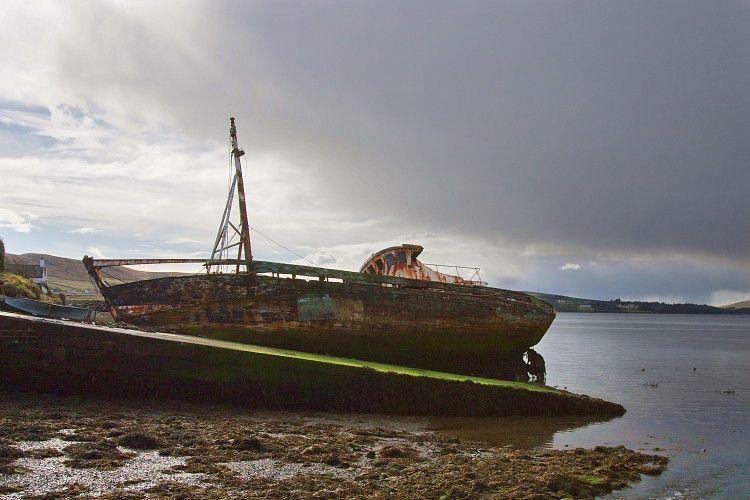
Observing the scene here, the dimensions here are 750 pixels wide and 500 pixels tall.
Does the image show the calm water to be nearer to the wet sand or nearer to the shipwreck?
the wet sand

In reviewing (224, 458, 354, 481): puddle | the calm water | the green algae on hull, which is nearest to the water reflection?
the calm water

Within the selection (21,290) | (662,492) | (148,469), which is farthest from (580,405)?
(21,290)

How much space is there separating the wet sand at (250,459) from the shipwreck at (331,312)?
5615 millimetres

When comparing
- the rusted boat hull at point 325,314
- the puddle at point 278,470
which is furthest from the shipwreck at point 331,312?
the puddle at point 278,470

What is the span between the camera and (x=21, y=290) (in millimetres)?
26906

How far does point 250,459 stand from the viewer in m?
7.19

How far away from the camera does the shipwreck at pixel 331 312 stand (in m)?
15.7

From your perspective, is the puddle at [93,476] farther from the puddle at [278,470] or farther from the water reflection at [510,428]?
the water reflection at [510,428]

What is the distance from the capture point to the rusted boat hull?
618 inches

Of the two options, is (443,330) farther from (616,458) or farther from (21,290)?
(21,290)

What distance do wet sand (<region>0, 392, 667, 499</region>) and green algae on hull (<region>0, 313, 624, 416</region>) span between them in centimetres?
47

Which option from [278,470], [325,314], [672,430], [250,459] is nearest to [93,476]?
[250,459]

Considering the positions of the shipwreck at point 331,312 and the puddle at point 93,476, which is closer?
the puddle at point 93,476

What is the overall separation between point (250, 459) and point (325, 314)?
9000 millimetres
